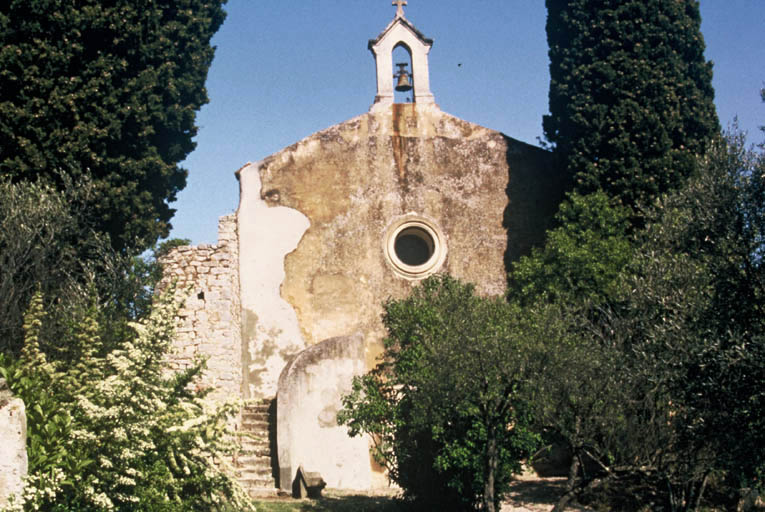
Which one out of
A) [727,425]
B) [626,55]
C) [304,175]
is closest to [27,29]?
[304,175]

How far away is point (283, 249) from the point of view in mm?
17266

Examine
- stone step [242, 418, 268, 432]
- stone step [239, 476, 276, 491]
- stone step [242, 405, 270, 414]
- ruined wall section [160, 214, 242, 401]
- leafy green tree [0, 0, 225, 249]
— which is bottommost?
stone step [239, 476, 276, 491]

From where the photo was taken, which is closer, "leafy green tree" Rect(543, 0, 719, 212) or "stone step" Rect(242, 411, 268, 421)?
"stone step" Rect(242, 411, 268, 421)

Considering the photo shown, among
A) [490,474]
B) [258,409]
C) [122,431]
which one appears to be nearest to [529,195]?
[258,409]

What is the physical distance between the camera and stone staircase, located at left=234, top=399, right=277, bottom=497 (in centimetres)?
1370

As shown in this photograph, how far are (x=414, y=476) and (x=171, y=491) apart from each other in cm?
477

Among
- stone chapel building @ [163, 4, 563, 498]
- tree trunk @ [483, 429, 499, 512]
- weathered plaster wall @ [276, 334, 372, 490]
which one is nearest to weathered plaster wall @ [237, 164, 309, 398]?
stone chapel building @ [163, 4, 563, 498]

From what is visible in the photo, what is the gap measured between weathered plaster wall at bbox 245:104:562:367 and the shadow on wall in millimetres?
25

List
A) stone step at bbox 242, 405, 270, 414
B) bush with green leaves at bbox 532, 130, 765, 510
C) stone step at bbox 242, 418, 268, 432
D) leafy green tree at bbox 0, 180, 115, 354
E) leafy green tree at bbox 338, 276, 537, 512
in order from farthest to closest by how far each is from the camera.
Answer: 1. stone step at bbox 242, 405, 270, 414
2. stone step at bbox 242, 418, 268, 432
3. leafy green tree at bbox 0, 180, 115, 354
4. leafy green tree at bbox 338, 276, 537, 512
5. bush with green leaves at bbox 532, 130, 765, 510

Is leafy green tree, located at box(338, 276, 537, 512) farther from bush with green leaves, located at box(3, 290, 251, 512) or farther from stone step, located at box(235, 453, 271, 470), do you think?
bush with green leaves, located at box(3, 290, 251, 512)

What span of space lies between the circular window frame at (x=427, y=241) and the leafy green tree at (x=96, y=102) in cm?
528

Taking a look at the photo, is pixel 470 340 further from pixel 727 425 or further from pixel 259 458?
pixel 259 458

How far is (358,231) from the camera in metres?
17.7

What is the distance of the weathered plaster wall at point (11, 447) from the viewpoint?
6246 millimetres
